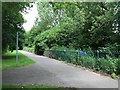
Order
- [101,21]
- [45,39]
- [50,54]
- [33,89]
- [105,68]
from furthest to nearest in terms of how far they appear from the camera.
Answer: [45,39] → [50,54] → [101,21] → [105,68] → [33,89]

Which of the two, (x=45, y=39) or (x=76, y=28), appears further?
(x=45, y=39)

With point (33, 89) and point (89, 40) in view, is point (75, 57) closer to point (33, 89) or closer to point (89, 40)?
point (89, 40)

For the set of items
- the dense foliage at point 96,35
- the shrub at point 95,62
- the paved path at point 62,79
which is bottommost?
the paved path at point 62,79

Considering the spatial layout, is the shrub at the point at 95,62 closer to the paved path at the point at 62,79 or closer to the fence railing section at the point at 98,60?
the fence railing section at the point at 98,60

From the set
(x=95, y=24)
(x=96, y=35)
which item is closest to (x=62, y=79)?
(x=95, y=24)

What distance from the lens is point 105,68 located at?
15.3 meters

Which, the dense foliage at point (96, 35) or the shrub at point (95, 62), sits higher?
the dense foliage at point (96, 35)

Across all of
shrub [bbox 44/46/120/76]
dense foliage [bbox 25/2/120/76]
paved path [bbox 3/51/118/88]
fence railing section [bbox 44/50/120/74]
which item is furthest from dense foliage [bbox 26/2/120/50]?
paved path [bbox 3/51/118/88]

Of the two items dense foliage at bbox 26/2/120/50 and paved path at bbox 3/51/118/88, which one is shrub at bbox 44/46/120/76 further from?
dense foliage at bbox 26/2/120/50

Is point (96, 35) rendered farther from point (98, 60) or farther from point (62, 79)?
point (62, 79)

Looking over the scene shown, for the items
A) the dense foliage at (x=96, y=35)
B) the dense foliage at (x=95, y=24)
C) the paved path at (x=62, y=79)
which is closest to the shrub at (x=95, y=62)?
the dense foliage at (x=96, y=35)

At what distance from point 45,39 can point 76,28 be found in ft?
58.5

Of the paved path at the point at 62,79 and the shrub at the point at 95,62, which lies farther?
the shrub at the point at 95,62

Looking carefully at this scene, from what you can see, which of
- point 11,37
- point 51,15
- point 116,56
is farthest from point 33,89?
point 51,15
